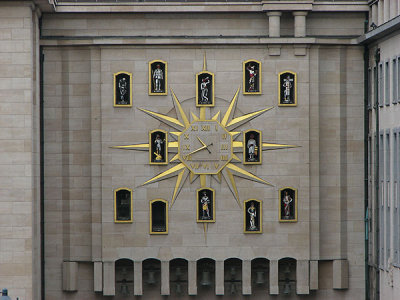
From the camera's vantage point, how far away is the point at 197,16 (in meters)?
68.6

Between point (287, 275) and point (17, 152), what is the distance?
16.5 metres

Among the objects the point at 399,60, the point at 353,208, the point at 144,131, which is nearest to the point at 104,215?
the point at 144,131

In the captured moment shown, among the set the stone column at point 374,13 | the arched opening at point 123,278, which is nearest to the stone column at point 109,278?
the arched opening at point 123,278

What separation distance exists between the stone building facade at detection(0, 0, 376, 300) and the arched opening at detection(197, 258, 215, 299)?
0.40m

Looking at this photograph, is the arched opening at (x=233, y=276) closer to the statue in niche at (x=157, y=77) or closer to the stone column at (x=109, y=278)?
the stone column at (x=109, y=278)

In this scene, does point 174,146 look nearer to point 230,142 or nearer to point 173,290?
point 230,142

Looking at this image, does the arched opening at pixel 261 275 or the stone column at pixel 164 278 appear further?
the arched opening at pixel 261 275

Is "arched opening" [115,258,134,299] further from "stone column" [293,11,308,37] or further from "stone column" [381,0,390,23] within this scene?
"stone column" [381,0,390,23]

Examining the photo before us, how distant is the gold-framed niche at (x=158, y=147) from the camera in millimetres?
67938

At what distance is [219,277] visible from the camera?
224 feet

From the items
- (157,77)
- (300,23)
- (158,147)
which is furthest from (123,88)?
(300,23)

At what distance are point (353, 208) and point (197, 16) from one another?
13484 mm

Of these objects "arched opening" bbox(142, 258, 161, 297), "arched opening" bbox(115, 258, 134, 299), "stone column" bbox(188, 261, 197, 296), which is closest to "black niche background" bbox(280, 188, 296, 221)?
"stone column" bbox(188, 261, 197, 296)

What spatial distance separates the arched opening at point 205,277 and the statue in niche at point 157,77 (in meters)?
9.55
